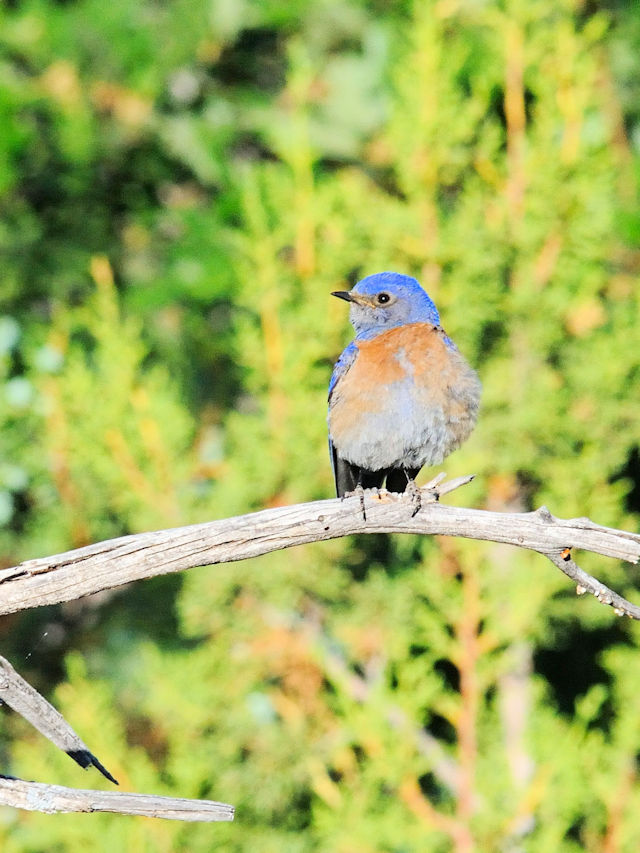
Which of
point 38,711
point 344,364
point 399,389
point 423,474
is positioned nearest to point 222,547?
point 38,711

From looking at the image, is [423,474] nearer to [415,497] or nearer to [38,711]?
[415,497]

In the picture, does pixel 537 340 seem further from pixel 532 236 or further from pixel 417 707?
pixel 417 707

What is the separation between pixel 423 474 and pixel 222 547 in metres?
2.11

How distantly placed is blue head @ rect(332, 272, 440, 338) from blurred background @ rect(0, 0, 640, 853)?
0.33 metres

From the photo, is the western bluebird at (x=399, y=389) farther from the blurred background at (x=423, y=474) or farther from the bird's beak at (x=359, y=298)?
the blurred background at (x=423, y=474)

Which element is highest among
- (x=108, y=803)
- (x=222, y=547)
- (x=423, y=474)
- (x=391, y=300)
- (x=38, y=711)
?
(x=391, y=300)

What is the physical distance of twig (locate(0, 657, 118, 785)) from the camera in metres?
2.45

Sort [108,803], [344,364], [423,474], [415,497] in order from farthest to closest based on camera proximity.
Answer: [423,474]
[344,364]
[415,497]
[108,803]

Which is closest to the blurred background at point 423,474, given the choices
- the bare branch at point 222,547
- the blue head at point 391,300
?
the blue head at point 391,300

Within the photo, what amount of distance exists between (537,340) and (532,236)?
440 mm

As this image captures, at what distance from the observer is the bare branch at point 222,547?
2.66 m

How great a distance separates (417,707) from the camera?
14.2ft

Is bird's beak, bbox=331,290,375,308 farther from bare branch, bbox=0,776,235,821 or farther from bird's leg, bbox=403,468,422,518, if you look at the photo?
bare branch, bbox=0,776,235,821

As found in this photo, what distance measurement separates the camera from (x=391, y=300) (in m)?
4.11
